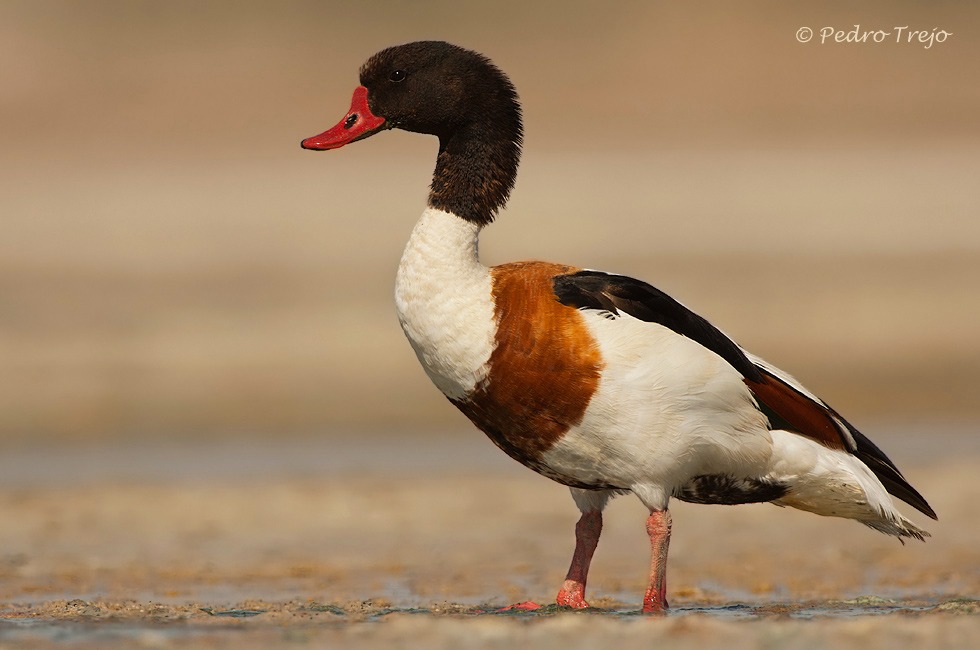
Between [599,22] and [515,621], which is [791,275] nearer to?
[515,621]

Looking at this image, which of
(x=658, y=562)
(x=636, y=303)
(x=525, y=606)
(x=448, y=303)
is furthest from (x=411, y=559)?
(x=636, y=303)

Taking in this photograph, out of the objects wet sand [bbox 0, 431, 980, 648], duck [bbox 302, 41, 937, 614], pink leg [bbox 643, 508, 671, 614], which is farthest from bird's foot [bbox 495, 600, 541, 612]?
pink leg [bbox 643, 508, 671, 614]

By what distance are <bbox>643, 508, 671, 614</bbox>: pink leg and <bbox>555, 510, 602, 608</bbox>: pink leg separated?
37cm

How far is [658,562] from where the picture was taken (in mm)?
5336

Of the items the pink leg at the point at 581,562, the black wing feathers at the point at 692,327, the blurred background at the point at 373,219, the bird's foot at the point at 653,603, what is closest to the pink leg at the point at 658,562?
the bird's foot at the point at 653,603

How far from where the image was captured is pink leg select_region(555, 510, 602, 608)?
564cm

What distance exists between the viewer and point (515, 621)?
4.88m

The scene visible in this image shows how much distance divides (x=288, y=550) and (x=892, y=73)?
30176mm

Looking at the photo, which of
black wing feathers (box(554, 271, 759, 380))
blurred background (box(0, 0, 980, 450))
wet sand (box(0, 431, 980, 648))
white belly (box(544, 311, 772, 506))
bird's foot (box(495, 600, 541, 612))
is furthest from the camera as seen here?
blurred background (box(0, 0, 980, 450))

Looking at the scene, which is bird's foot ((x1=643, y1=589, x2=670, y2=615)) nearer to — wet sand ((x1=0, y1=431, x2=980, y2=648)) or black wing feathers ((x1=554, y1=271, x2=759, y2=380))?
wet sand ((x1=0, y1=431, x2=980, y2=648))

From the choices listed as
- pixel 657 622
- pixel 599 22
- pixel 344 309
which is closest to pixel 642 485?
pixel 657 622

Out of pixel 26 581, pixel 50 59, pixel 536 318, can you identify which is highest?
pixel 50 59

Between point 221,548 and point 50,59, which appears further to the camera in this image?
point 50,59

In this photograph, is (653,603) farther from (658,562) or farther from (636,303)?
(636,303)
